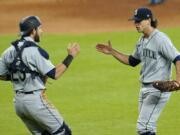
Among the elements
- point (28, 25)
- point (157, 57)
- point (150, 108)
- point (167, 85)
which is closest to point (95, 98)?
point (150, 108)

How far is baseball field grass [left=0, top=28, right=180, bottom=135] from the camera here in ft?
39.0

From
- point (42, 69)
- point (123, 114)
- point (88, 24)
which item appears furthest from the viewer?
point (88, 24)

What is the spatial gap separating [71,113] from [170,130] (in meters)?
2.25

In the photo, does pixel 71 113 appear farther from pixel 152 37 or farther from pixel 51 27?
pixel 51 27

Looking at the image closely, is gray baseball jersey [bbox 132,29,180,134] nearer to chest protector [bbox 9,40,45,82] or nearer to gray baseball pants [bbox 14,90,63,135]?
gray baseball pants [bbox 14,90,63,135]

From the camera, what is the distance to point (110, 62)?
17.6m

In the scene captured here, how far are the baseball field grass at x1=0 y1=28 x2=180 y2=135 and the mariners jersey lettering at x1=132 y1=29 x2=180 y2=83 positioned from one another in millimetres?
1936

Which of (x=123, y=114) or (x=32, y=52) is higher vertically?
(x=32, y=52)

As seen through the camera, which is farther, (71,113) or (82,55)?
(82,55)

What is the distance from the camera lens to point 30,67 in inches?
342

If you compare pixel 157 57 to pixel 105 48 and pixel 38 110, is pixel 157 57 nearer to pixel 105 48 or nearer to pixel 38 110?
pixel 105 48

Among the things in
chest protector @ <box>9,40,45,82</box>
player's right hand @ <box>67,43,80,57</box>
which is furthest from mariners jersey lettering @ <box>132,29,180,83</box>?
chest protector @ <box>9,40,45,82</box>

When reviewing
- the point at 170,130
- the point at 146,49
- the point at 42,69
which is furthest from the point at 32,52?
the point at 170,130

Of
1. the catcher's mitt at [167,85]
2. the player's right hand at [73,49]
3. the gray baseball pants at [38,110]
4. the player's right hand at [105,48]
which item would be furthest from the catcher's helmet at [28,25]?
the catcher's mitt at [167,85]
